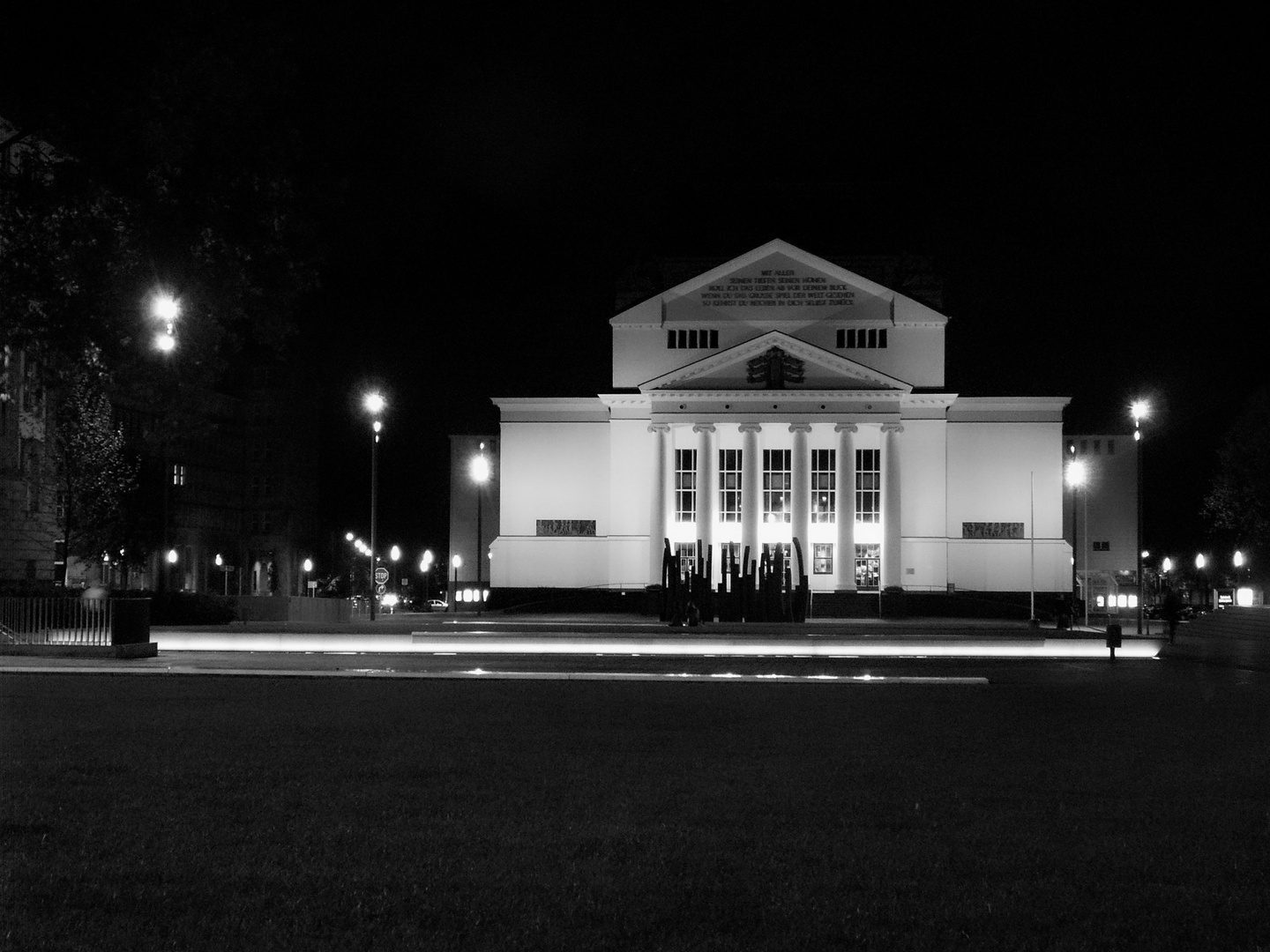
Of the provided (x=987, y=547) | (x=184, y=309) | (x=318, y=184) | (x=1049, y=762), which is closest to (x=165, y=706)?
(x=184, y=309)

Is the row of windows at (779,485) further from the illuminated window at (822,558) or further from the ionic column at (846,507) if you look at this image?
the illuminated window at (822,558)

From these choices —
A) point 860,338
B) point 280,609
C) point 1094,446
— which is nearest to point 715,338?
point 860,338

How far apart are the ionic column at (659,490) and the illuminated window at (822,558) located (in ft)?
25.0

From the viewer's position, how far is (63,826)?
8969mm

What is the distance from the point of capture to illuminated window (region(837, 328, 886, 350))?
72.9 m

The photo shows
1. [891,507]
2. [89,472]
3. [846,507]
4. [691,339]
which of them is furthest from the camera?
[691,339]

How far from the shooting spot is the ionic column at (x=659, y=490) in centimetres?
6950

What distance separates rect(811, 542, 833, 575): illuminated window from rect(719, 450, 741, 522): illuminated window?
430cm

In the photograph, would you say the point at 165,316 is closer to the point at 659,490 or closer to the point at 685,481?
the point at 659,490

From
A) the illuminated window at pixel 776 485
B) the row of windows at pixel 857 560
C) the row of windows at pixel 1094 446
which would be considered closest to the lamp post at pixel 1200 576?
the row of windows at pixel 1094 446

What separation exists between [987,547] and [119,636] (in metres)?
52.4

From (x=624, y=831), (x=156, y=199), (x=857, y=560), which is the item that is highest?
(x=156, y=199)

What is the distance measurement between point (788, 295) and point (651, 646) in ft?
134

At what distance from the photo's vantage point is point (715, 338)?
73625 millimetres
